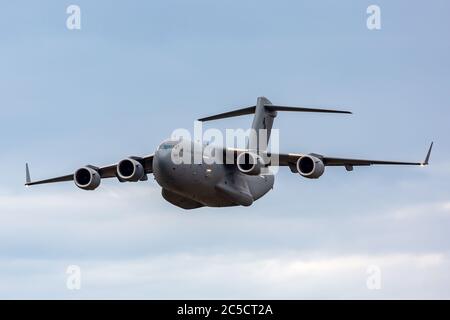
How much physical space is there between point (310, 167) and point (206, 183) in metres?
3.90

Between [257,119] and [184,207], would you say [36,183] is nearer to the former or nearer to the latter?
[184,207]

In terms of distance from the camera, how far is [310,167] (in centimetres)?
3822

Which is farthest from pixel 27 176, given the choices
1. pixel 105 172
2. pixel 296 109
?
pixel 296 109

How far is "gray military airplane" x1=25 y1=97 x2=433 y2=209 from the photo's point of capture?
36812 millimetres

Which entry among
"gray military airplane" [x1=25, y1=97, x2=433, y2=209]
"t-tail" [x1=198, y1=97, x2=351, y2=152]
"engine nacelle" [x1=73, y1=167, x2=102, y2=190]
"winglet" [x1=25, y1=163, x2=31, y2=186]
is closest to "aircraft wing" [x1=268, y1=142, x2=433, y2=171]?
"gray military airplane" [x1=25, y1=97, x2=433, y2=209]

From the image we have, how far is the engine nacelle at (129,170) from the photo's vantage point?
39.0m

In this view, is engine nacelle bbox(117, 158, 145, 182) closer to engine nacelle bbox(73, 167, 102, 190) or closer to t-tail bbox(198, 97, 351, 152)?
engine nacelle bbox(73, 167, 102, 190)

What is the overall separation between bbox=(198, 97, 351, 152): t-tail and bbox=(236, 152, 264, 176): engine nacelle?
Answer: 17.5 ft

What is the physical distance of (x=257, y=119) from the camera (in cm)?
4506

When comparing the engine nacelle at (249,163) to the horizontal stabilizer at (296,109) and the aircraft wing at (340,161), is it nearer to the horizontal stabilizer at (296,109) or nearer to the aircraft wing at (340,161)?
the aircraft wing at (340,161)

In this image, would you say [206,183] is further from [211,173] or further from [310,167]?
[310,167]

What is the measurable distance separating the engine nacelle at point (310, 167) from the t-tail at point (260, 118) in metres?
5.73
